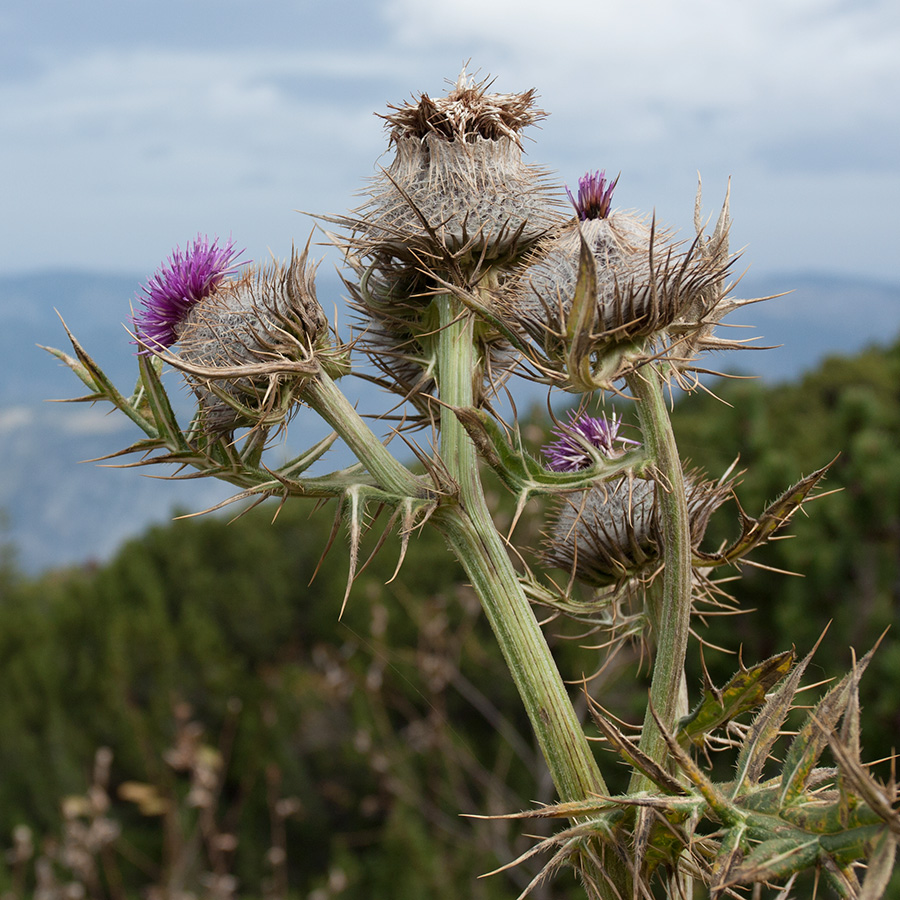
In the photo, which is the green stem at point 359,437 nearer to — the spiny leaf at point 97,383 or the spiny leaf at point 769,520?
the spiny leaf at point 97,383

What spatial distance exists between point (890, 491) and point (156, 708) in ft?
36.1

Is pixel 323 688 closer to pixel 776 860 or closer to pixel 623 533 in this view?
pixel 623 533

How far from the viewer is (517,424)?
2037 mm

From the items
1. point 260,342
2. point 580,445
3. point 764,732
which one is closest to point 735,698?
point 764,732

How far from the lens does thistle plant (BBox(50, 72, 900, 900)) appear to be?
5.27ft

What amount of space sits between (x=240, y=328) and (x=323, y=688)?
1194cm

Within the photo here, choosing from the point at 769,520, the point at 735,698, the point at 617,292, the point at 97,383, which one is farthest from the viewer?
the point at 97,383

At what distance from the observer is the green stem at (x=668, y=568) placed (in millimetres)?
1790

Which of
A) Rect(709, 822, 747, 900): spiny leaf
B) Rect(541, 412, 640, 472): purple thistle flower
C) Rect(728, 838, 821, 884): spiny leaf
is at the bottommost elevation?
Rect(709, 822, 747, 900): spiny leaf

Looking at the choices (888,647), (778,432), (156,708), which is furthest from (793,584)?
→ (156,708)

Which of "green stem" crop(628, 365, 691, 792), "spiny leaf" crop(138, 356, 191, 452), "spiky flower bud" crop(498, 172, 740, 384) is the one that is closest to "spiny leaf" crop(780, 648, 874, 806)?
"green stem" crop(628, 365, 691, 792)

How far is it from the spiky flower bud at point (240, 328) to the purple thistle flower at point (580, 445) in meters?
0.65

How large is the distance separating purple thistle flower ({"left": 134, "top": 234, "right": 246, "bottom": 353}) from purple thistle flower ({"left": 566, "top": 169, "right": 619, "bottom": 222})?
918 millimetres

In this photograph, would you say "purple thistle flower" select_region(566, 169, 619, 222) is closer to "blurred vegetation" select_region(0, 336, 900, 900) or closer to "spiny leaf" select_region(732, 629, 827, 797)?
"spiny leaf" select_region(732, 629, 827, 797)
